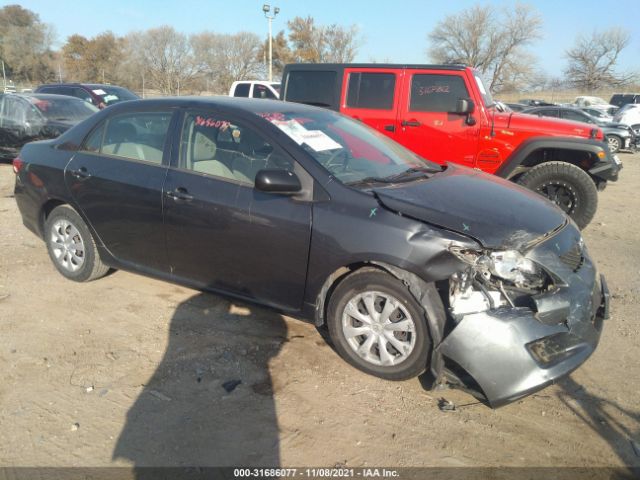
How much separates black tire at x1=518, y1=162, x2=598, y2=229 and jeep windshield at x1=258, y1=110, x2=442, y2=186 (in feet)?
8.60

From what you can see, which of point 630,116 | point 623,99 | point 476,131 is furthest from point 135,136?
point 623,99

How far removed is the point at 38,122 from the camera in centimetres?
966

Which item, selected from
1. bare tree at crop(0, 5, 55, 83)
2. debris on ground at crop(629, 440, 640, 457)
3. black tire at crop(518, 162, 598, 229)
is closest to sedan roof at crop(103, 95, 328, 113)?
debris on ground at crop(629, 440, 640, 457)

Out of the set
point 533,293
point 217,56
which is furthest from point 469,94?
point 217,56

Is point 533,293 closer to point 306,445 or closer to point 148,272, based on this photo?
point 306,445

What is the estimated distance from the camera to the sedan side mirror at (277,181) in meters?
3.08

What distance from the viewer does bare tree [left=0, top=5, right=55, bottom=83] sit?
49969mm

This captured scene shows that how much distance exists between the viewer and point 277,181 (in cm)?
308

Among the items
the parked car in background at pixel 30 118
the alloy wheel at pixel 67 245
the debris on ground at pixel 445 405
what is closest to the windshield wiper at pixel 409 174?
the debris on ground at pixel 445 405

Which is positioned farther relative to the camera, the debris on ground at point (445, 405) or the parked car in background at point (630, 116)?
the parked car in background at point (630, 116)

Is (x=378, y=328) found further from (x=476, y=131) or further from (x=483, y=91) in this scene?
(x=483, y=91)

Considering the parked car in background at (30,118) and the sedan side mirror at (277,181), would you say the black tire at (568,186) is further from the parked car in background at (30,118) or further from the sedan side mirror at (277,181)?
the parked car in background at (30,118)

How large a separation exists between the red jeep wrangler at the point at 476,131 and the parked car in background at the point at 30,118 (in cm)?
625

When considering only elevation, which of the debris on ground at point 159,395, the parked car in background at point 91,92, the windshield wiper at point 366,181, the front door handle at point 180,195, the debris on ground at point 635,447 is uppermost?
the parked car in background at point 91,92
